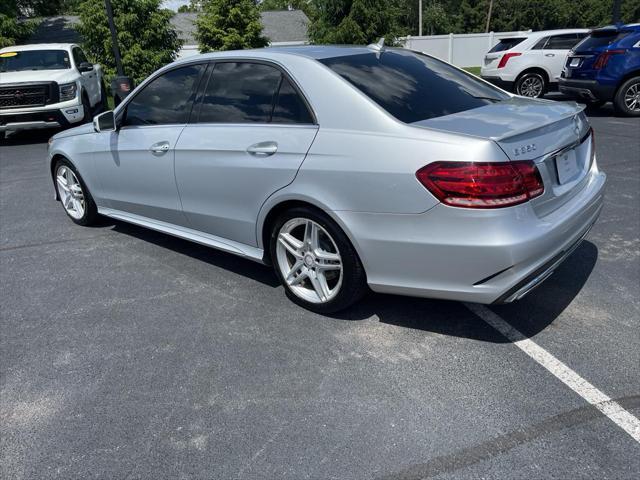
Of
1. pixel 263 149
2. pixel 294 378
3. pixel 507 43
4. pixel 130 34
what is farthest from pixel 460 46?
pixel 294 378

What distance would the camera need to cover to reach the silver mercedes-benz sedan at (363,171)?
2705mm

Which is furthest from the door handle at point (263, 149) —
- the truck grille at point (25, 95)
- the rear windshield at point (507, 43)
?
the rear windshield at point (507, 43)

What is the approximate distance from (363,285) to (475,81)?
1.85m

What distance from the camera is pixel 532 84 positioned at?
13.5 metres

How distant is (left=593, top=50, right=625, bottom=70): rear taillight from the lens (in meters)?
10.2

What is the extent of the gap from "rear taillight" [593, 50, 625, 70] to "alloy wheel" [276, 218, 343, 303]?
9432 millimetres

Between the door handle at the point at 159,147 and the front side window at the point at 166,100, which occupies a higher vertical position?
the front side window at the point at 166,100

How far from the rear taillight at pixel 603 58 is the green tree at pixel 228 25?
16637mm

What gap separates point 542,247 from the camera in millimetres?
2789

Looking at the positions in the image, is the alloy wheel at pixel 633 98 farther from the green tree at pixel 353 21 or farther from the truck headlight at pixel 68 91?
the green tree at pixel 353 21

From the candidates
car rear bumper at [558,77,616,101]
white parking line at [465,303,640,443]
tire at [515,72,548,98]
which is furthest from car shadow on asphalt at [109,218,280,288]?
tire at [515,72,548,98]

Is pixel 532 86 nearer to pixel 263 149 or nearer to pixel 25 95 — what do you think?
pixel 25 95

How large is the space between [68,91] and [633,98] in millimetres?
11381

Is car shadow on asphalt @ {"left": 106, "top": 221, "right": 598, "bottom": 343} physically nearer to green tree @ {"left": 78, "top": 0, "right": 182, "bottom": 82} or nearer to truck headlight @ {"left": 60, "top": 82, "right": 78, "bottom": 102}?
truck headlight @ {"left": 60, "top": 82, "right": 78, "bottom": 102}
